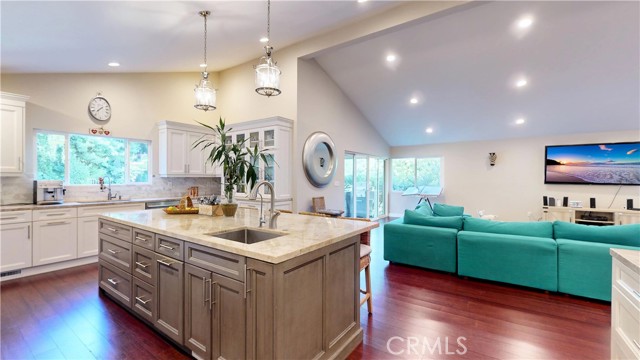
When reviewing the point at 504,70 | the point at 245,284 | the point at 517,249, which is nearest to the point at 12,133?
the point at 245,284

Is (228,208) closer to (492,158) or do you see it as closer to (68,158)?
(68,158)

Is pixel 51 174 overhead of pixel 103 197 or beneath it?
overhead

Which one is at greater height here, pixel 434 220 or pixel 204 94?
pixel 204 94

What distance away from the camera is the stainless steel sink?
7.29 ft

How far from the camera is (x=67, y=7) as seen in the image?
271 centimetres

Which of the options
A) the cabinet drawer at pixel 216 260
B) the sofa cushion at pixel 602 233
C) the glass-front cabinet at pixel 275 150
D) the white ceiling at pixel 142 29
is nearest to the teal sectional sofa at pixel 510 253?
the sofa cushion at pixel 602 233

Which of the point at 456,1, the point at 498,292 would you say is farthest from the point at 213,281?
the point at 456,1

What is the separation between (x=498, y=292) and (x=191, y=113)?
19.9 ft

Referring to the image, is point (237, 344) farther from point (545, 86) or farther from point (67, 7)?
point (545, 86)

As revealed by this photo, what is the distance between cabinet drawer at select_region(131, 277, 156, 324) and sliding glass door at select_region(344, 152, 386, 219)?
484cm

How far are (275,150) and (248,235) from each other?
2.60 m

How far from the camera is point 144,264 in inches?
98.0

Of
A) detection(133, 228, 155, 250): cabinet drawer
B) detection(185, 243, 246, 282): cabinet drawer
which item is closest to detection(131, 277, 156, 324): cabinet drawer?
detection(133, 228, 155, 250): cabinet drawer

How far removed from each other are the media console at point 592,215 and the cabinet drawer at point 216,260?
773cm
